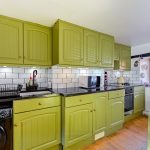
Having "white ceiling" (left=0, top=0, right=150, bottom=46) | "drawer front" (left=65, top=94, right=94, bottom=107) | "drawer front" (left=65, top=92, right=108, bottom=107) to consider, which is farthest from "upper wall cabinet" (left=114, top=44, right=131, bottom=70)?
"drawer front" (left=65, top=94, right=94, bottom=107)

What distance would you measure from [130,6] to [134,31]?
Answer: 99 cm

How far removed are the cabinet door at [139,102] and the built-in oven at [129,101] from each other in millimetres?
181

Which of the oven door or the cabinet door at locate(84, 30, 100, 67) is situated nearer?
the cabinet door at locate(84, 30, 100, 67)

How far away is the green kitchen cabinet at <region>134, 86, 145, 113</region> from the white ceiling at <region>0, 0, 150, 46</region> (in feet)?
5.40

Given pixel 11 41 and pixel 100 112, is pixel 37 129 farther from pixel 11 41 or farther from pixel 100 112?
pixel 11 41

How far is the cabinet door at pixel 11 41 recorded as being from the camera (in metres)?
1.74

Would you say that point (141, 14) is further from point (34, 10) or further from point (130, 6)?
point (34, 10)

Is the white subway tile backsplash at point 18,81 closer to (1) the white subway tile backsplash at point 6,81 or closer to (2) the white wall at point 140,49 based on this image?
(1) the white subway tile backsplash at point 6,81

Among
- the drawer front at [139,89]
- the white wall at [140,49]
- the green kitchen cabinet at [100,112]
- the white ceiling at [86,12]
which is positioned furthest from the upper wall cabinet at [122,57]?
the green kitchen cabinet at [100,112]

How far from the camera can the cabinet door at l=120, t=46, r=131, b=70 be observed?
11.5ft

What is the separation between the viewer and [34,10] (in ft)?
5.42

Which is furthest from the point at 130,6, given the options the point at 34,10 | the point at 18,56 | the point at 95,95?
the point at 18,56

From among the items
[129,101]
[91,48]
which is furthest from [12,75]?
[129,101]

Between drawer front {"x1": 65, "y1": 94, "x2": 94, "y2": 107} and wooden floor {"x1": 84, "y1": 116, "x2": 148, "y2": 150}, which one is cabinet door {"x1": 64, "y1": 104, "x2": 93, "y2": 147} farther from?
wooden floor {"x1": 84, "y1": 116, "x2": 148, "y2": 150}
